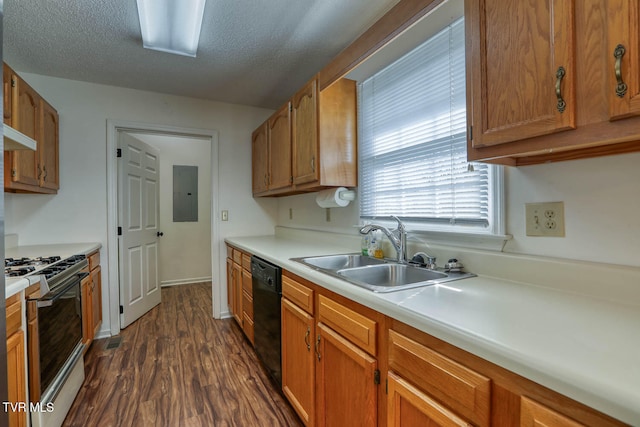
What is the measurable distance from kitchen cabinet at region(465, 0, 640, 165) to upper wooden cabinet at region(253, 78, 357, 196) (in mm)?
1110

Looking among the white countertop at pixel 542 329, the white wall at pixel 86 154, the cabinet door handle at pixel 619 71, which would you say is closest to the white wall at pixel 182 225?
the white wall at pixel 86 154

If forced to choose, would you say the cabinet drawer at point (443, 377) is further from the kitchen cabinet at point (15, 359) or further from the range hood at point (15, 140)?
the kitchen cabinet at point (15, 359)

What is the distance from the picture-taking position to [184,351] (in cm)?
242

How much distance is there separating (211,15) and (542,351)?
7.37ft

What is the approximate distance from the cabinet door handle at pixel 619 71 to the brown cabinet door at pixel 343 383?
38.9 inches

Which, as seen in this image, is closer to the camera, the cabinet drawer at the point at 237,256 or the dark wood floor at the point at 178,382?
the dark wood floor at the point at 178,382

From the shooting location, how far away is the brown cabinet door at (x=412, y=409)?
2.48 feet

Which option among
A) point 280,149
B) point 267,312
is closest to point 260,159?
point 280,149

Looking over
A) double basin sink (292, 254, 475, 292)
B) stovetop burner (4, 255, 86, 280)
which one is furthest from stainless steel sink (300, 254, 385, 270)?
stovetop burner (4, 255, 86, 280)

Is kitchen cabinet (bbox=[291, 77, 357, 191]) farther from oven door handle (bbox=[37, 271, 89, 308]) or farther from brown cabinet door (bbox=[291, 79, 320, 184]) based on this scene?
oven door handle (bbox=[37, 271, 89, 308])

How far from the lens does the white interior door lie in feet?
9.51

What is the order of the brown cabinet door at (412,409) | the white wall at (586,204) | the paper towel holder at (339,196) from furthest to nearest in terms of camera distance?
the paper towel holder at (339,196) → the white wall at (586,204) → the brown cabinet door at (412,409)

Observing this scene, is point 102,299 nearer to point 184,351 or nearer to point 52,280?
point 184,351

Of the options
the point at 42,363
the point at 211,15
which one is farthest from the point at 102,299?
the point at 211,15
